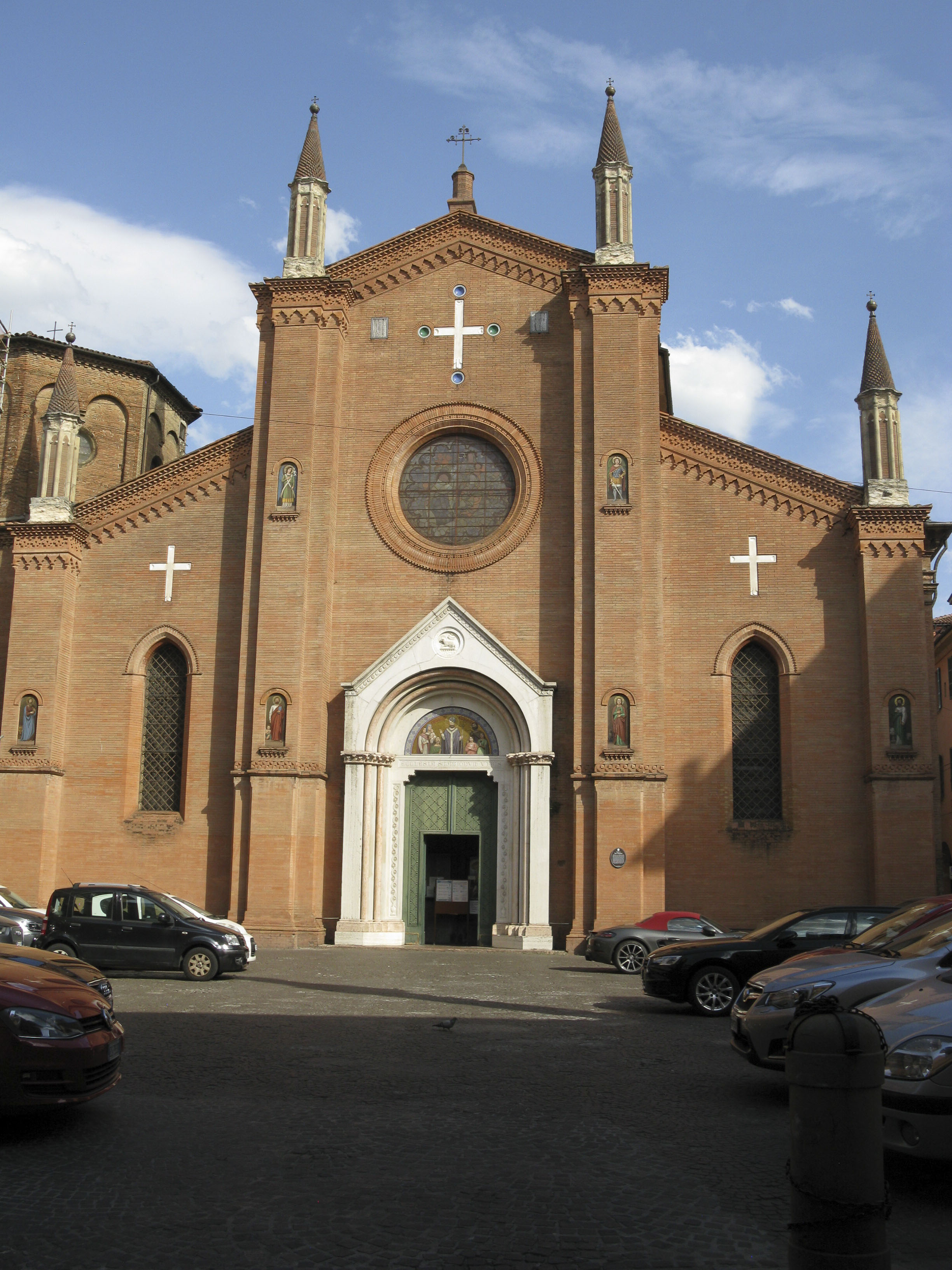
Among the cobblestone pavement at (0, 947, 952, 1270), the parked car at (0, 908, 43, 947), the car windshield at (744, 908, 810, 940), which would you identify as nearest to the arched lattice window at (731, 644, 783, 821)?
the car windshield at (744, 908, 810, 940)

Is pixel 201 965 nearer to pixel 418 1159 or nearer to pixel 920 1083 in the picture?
pixel 418 1159

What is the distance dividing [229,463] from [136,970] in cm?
1197

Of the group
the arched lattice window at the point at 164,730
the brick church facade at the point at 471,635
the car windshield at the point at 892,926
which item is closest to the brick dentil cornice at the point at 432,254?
the brick church facade at the point at 471,635

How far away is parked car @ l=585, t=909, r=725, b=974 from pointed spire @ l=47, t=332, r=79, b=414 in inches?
653

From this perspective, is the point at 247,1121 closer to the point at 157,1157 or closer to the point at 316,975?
the point at 157,1157

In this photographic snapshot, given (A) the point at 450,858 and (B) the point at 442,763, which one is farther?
(A) the point at 450,858

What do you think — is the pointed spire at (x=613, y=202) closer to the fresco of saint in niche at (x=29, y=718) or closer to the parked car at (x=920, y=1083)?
the fresco of saint in niche at (x=29, y=718)

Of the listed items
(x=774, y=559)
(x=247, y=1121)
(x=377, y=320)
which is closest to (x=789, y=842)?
(x=774, y=559)

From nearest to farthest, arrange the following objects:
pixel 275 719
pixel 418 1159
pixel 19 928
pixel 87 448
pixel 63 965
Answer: pixel 418 1159 < pixel 63 965 < pixel 19 928 < pixel 275 719 < pixel 87 448

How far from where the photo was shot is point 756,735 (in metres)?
24.2

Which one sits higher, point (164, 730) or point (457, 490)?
point (457, 490)

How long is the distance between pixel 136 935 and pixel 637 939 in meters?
7.65

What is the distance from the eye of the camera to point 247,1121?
7625 millimetres

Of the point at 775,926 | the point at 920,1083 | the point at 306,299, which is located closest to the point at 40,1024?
the point at 920,1083
